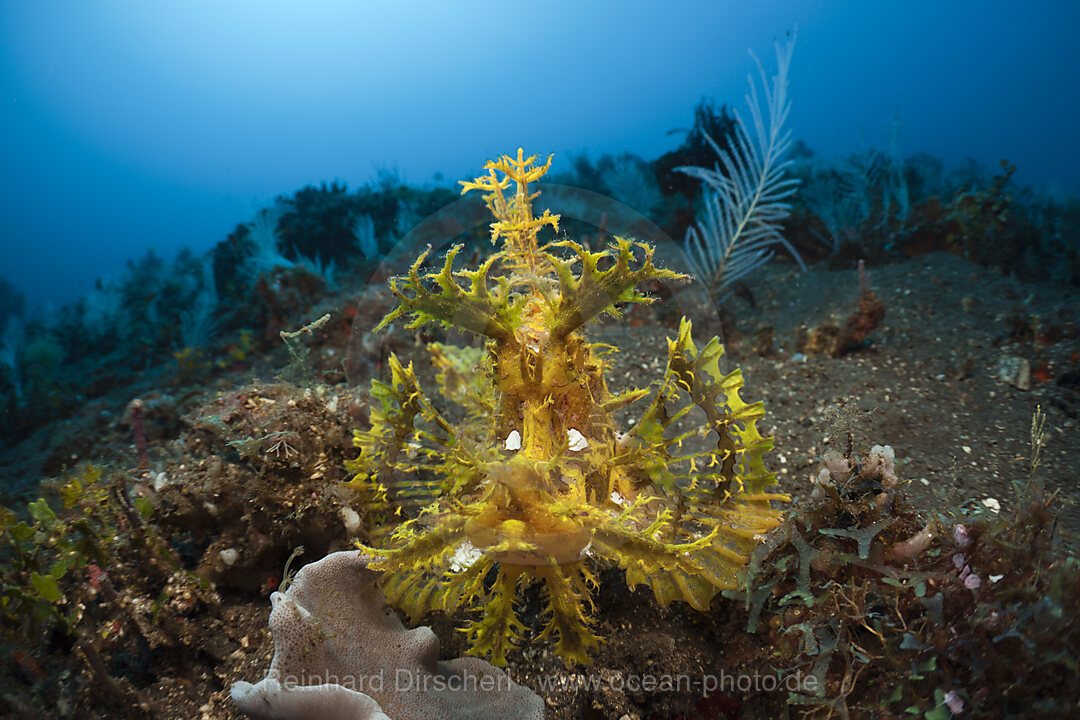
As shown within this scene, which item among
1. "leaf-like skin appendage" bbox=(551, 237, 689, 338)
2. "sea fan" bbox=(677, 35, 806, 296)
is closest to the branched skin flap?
"leaf-like skin appendage" bbox=(551, 237, 689, 338)

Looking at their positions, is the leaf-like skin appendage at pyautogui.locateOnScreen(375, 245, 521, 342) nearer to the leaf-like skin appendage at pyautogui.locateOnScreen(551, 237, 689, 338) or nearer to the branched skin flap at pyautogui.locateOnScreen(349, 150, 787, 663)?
the branched skin flap at pyautogui.locateOnScreen(349, 150, 787, 663)

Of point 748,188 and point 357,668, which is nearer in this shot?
point 357,668

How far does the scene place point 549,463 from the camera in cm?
161

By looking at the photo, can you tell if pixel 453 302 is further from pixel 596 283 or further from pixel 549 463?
pixel 549 463

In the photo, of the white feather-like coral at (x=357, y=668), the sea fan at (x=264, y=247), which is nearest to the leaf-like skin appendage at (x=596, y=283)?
the white feather-like coral at (x=357, y=668)

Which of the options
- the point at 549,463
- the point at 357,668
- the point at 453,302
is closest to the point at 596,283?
the point at 453,302

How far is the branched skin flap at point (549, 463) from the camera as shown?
1669mm

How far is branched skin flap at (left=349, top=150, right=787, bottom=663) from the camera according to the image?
1669 millimetres

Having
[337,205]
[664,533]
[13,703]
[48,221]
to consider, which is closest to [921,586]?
[664,533]

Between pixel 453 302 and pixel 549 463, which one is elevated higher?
pixel 453 302

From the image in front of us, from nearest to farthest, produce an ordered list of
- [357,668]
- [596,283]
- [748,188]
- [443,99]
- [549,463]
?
[549,463], [596,283], [357,668], [748,188], [443,99]

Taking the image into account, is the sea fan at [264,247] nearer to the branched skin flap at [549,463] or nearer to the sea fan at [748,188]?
the sea fan at [748,188]

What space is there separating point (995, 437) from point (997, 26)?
263ft

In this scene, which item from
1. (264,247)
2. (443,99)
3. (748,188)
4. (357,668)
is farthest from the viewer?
(443,99)
